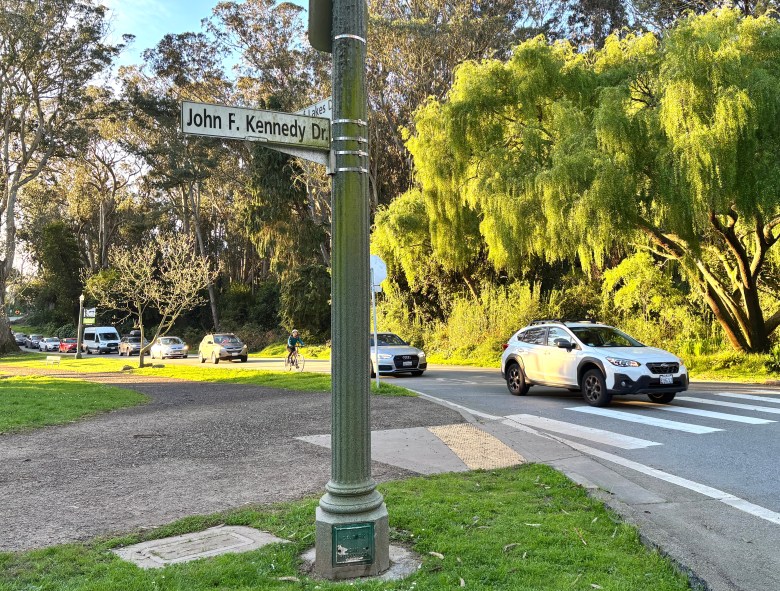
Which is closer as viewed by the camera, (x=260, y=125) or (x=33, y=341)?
(x=260, y=125)

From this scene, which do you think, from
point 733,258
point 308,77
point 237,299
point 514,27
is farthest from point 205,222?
point 733,258

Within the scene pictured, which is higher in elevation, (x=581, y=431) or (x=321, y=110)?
(x=321, y=110)

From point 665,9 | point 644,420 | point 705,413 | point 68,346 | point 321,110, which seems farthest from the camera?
point 68,346

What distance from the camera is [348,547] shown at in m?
4.11

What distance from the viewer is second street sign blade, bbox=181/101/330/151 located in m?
4.37

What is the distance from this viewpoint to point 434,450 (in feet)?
27.9

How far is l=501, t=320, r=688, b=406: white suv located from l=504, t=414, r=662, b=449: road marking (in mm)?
1816

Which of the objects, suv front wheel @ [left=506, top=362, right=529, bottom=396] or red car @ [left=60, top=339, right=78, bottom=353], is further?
red car @ [left=60, top=339, right=78, bottom=353]

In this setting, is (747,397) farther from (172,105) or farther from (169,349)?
(172,105)

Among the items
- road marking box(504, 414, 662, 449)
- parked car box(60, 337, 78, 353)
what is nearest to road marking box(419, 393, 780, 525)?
road marking box(504, 414, 662, 449)

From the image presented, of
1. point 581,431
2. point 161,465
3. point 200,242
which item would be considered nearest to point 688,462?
point 581,431

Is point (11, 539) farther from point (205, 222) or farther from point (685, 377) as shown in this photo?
point (205, 222)

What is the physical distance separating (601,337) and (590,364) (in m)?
1.04

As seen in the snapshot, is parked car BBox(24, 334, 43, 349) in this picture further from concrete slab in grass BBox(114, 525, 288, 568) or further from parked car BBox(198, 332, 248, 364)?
concrete slab in grass BBox(114, 525, 288, 568)
